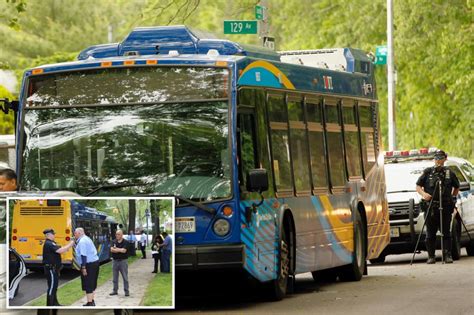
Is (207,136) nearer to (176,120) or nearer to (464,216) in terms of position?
(176,120)

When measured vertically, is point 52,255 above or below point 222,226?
below

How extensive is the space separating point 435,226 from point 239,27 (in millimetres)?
4836

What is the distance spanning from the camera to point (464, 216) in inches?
1059

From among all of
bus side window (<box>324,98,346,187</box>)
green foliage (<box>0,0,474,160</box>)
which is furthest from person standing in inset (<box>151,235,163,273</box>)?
green foliage (<box>0,0,474,160</box>)

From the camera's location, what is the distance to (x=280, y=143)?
17188 mm

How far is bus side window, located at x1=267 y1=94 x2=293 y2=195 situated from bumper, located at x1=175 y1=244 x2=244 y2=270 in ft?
5.46

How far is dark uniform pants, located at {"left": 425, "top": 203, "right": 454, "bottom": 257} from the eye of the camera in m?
24.7

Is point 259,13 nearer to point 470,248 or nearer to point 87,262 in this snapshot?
point 470,248

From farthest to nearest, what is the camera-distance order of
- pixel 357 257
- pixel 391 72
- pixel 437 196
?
pixel 391 72 < pixel 437 196 < pixel 357 257

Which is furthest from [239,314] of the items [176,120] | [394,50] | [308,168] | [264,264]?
[394,50]

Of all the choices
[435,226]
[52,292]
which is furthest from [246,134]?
[435,226]

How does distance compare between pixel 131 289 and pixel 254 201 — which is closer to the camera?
pixel 131 289

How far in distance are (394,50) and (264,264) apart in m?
27.1

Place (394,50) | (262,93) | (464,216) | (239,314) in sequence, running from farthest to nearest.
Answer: (394,50), (464,216), (262,93), (239,314)
